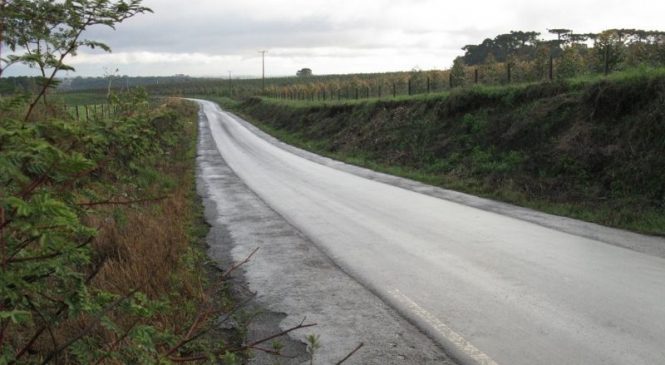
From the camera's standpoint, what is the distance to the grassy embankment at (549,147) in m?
11.3

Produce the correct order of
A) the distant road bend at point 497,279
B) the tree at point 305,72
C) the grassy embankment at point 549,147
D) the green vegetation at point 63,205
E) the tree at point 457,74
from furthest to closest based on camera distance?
1. the tree at point 305,72
2. the tree at point 457,74
3. the grassy embankment at point 549,147
4. the distant road bend at point 497,279
5. the green vegetation at point 63,205

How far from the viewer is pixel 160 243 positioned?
7191mm

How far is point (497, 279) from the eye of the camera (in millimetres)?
6680

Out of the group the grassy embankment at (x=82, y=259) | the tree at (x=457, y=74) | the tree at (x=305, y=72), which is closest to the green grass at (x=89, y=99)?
the grassy embankment at (x=82, y=259)

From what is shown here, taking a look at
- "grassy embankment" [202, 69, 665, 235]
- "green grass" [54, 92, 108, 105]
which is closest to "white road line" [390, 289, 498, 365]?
"green grass" [54, 92, 108, 105]

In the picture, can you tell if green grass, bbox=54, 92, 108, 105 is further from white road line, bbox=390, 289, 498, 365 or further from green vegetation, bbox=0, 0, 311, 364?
white road line, bbox=390, 289, 498, 365

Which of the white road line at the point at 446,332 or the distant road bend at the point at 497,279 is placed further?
the distant road bend at the point at 497,279

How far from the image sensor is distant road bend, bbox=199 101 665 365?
487 centimetres

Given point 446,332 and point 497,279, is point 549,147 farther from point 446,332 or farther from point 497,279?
point 446,332

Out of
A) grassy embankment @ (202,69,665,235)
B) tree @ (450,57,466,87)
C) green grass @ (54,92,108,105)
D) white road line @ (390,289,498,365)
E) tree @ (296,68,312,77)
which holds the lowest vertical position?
white road line @ (390,289,498,365)

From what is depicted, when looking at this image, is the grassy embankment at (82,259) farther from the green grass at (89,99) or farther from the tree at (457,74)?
the tree at (457,74)

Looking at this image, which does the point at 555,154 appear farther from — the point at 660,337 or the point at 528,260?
the point at 660,337

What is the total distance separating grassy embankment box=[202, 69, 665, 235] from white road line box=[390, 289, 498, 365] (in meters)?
5.32

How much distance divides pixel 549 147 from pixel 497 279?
8852 millimetres
